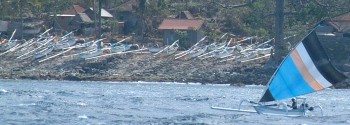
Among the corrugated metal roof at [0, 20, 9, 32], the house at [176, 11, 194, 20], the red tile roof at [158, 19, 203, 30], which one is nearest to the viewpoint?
the red tile roof at [158, 19, 203, 30]

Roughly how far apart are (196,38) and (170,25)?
267cm

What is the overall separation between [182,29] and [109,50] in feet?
32.3

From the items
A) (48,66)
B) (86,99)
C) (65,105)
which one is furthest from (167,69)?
(65,105)

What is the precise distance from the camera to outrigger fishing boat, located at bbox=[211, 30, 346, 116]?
39094 millimetres

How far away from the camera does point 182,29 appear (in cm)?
8856

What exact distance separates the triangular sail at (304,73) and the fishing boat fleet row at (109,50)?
38.3m

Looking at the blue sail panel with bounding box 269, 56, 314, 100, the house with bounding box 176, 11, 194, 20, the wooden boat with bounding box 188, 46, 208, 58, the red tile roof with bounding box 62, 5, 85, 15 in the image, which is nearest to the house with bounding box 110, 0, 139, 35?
the red tile roof with bounding box 62, 5, 85, 15

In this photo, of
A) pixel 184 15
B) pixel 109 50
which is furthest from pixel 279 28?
pixel 184 15

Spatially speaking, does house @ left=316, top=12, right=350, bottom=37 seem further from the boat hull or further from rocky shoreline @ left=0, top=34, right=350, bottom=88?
the boat hull

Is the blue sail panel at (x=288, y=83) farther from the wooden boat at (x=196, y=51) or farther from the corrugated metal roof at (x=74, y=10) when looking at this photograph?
the corrugated metal roof at (x=74, y=10)

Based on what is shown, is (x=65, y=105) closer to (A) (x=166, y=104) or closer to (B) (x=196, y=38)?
(A) (x=166, y=104)

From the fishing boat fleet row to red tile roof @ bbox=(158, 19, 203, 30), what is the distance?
2843mm

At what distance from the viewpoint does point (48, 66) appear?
76188 mm

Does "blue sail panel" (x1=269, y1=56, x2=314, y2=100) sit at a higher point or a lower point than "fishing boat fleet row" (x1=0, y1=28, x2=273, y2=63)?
higher
